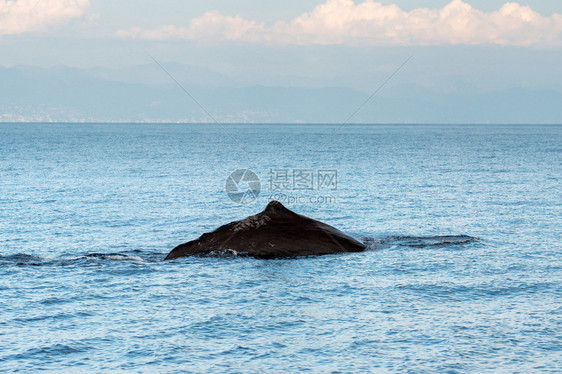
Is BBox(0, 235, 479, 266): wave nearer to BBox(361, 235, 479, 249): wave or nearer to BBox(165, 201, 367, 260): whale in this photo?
BBox(361, 235, 479, 249): wave

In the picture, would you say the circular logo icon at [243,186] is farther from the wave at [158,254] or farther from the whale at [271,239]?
the whale at [271,239]

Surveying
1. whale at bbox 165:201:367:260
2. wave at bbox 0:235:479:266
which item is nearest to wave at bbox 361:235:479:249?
wave at bbox 0:235:479:266

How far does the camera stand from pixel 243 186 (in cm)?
7288

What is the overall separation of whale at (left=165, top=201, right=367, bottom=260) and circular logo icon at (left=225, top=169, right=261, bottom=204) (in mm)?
27470

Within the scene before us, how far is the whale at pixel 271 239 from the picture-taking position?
2833 cm

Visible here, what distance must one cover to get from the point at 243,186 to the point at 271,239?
146ft

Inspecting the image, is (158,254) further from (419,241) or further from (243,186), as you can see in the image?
(243,186)

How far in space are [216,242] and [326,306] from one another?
27.3ft

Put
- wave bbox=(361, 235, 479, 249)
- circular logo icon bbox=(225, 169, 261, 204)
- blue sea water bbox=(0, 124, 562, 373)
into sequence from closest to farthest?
blue sea water bbox=(0, 124, 562, 373), wave bbox=(361, 235, 479, 249), circular logo icon bbox=(225, 169, 261, 204)

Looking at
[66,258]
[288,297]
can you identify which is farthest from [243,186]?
[288,297]

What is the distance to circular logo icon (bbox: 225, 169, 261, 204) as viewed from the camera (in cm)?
6112

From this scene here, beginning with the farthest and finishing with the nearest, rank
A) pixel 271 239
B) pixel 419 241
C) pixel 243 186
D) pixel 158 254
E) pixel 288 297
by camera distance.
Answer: pixel 243 186, pixel 419 241, pixel 158 254, pixel 271 239, pixel 288 297

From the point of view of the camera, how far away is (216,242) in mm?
29438

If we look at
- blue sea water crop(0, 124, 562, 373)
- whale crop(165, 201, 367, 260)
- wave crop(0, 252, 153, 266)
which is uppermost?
whale crop(165, 201, 367, 260)
